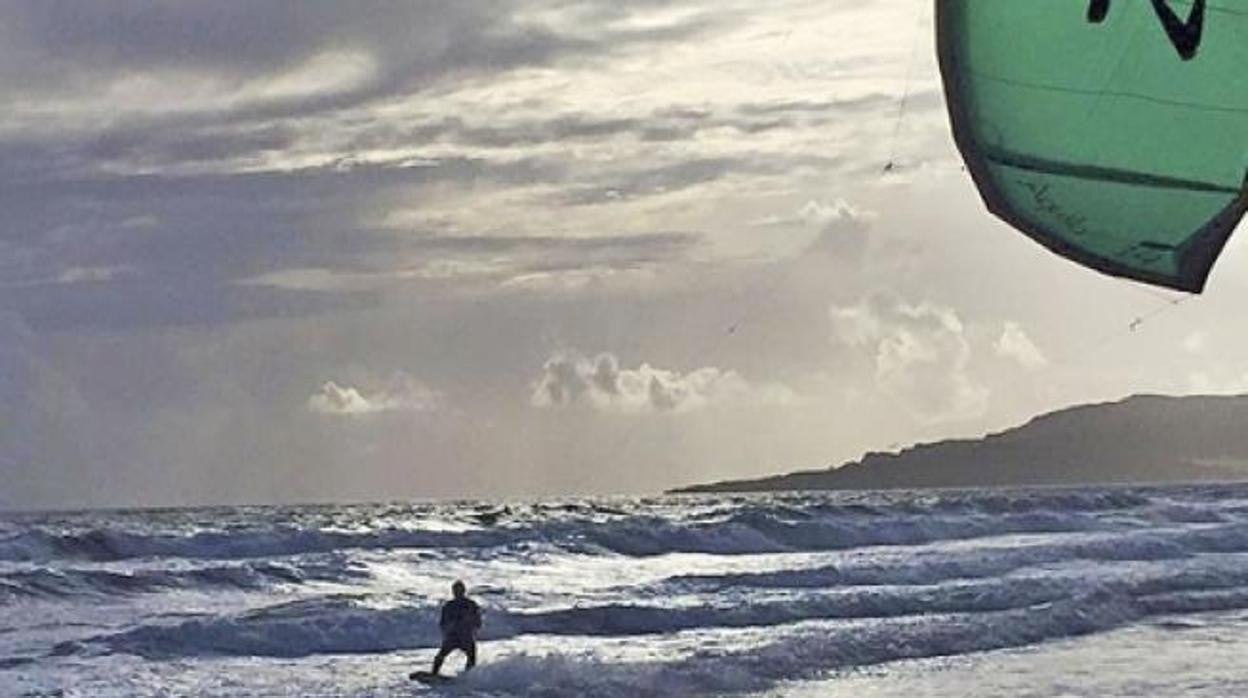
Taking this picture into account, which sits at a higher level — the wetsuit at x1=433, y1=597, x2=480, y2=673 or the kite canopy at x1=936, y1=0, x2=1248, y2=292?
the kite canopy at x1=936, y1=0, x2=1248, y2=292

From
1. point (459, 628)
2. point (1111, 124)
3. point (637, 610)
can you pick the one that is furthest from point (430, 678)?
point (1111, 124)

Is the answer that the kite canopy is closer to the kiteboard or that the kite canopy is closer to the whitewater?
the whitewater

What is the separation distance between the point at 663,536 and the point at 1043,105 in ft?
134

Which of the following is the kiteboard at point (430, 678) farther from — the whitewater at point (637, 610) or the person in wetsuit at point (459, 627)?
the whitewater at point (637, 610)

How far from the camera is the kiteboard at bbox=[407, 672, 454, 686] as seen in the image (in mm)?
18938

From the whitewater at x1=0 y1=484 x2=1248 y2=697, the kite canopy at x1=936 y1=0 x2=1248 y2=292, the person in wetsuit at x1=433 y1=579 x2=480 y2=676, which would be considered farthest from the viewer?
the person in wetsuit at x1=433 y1=579 x2=480 y2=676

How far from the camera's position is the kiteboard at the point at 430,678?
18938mm

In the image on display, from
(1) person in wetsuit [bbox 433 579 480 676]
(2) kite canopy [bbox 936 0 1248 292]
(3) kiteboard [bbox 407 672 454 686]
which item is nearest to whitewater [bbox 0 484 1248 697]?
(3) kiteboard [bbox 407 672 454 686]

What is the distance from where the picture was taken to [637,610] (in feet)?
86.3

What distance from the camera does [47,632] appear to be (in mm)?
24703

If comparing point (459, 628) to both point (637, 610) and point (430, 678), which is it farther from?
point (637, 610)

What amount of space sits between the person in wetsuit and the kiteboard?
0.27ft

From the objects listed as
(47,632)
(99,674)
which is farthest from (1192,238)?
(47,632)

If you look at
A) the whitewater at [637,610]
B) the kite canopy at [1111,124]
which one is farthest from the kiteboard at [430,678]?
the kite canopy at [1111,124]
